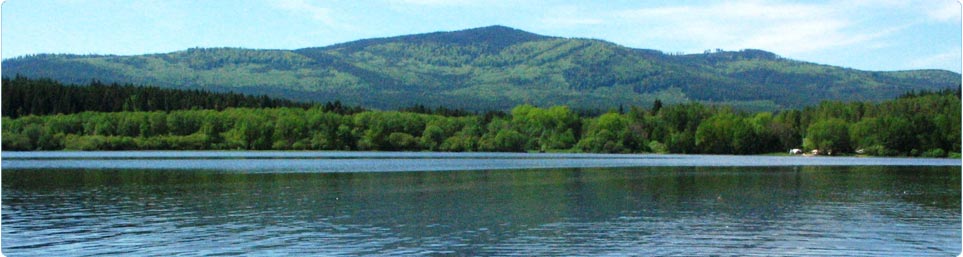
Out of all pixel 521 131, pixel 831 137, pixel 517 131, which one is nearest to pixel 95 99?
pixel 517 131

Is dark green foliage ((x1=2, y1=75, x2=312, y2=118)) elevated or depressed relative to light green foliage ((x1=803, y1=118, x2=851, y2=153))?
elevated

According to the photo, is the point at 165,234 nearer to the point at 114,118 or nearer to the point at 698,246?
the point at 698,246

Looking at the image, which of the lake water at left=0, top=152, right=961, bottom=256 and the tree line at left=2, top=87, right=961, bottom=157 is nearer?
the lake water at left=0, top=152, right=961, bottom=256

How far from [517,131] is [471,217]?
140750mm

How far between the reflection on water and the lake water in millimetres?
68

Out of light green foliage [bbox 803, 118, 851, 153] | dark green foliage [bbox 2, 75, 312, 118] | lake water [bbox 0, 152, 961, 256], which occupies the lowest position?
lake water [bbox 0, 152, 961, 256]

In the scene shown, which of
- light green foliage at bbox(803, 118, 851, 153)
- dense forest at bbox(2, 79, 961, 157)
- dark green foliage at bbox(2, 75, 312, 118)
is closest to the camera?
dense forest at bbox(2, 79, 961, 157)

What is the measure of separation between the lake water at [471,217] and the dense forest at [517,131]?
83.9 meters

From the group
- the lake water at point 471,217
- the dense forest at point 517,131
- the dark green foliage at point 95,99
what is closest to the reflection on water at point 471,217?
the lake water at point 471,217

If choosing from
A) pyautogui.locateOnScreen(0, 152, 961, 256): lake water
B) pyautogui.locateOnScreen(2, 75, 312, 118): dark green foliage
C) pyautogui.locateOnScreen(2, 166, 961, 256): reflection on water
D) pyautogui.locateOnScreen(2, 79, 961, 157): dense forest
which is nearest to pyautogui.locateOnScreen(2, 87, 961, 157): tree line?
pyautogui.locateOnScreen(2, 79, 961, 157): dense forest

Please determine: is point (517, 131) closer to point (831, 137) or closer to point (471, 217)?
point (831, 137)

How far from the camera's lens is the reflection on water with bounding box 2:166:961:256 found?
30203mm

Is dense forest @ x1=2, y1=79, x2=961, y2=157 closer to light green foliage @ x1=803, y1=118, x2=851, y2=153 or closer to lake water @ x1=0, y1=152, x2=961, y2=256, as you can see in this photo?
light green foliage @ x1=803, y1=118, x2=851, y2=153

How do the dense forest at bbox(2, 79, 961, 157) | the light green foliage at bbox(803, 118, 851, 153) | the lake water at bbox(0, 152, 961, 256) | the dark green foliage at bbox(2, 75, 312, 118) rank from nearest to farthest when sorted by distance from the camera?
the lake water at bbox(0, 152, 961, 256)
the dense forest at bbox(2, 79, 961, 157)
the light green foliage at bbox(803, 118, 851, 153)
the dark green foliage at bbox(2, 75, 312, 118)
